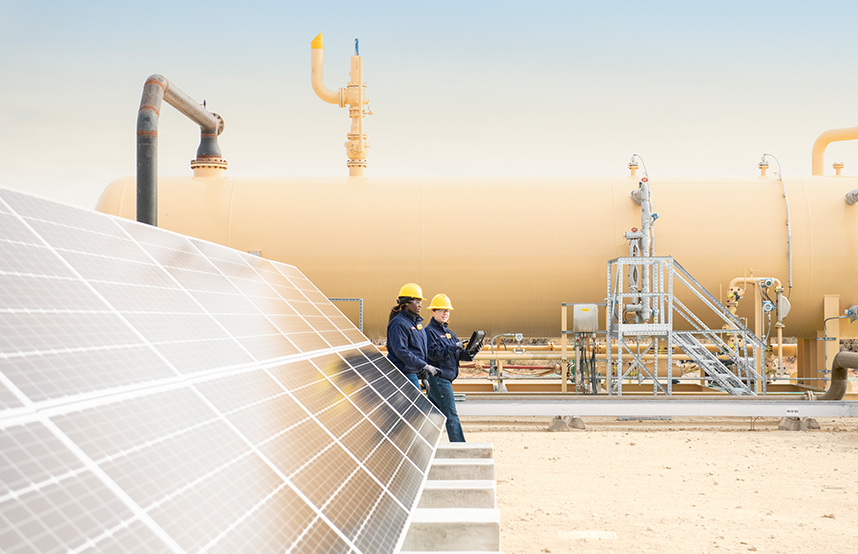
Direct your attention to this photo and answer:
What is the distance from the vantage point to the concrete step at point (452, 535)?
4195 millimetres

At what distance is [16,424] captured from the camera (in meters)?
2.18

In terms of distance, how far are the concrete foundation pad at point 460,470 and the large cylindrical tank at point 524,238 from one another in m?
8.66

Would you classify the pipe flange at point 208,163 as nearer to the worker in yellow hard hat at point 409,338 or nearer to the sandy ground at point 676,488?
the sandy ground at point 676,488

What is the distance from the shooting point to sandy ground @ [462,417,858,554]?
6.50m

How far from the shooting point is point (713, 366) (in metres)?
13.7

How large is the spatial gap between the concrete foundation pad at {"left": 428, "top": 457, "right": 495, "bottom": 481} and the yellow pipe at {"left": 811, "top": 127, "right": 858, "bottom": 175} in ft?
43.4

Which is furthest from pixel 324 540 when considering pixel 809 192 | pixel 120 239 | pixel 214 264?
pixel 809 192

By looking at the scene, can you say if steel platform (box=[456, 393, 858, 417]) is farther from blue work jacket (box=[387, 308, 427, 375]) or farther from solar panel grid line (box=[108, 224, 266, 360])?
solar panel grid line (box=[108, 224, 266, 360])

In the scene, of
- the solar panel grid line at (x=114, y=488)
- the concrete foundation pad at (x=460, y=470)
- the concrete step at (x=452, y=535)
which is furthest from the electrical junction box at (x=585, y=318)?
the solar panel grid line at (x=114, y=488)

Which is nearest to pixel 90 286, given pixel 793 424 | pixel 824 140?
pixel 793 424

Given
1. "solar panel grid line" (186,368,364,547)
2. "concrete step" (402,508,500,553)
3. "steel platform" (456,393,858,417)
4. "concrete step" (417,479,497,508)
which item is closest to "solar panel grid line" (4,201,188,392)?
Answer: "solar panel grid line" (186,368,364,547)

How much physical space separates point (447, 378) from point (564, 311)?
251 inches

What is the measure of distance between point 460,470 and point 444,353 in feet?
8.52

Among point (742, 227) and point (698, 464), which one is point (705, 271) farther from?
point (698, 464)
